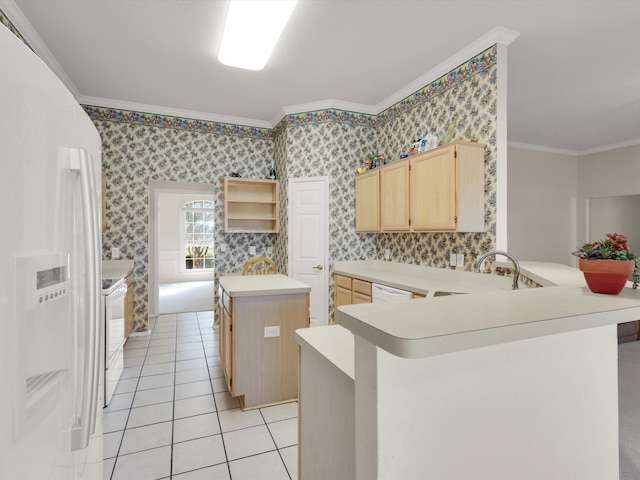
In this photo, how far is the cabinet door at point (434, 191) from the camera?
9.78ft

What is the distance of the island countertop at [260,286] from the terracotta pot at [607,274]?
6.00 ft

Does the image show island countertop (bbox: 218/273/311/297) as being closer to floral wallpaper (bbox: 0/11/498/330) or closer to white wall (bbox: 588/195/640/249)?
floral wallpaper (bbox: 0/11/498/330)

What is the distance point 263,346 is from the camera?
2.62 meters

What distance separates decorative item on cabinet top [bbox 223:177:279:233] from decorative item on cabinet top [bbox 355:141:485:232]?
63.1 inches

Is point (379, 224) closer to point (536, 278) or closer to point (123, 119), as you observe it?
point (536, 278)

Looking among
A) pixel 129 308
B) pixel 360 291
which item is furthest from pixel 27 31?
pixel 360 291

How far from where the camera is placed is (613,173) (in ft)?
20.0

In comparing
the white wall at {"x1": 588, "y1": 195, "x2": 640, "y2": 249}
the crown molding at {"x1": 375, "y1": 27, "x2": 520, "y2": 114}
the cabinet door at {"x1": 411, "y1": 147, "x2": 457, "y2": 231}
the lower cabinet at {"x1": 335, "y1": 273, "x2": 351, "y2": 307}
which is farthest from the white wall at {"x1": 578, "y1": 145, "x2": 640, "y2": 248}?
the lower cabinet at {"x1": 335, "y1": 273, "x2": 351, "y2": 307}

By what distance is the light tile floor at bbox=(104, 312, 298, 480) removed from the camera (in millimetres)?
1941

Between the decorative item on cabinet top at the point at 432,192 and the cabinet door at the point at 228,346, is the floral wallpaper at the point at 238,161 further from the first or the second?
the cabinet door at the point at 228,346

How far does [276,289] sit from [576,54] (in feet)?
11.3

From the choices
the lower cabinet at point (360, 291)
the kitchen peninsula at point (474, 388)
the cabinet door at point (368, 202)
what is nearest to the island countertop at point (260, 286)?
the lower cabinet at point (360, 291)

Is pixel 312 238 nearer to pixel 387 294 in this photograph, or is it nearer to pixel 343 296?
pixel 343 296

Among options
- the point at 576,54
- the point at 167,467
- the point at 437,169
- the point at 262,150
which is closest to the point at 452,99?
the point at 437,169
